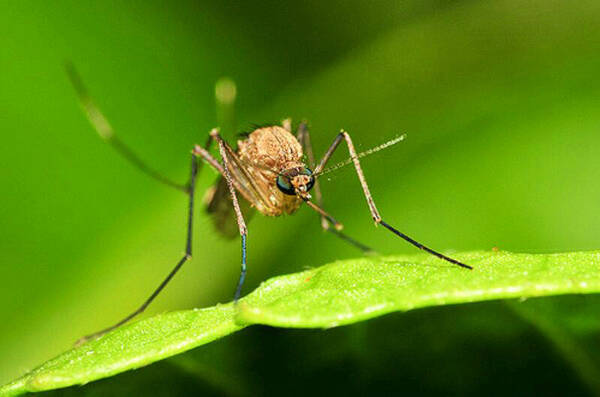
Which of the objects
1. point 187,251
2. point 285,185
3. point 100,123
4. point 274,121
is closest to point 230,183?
point 285,185

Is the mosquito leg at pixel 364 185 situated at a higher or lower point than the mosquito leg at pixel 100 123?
lower

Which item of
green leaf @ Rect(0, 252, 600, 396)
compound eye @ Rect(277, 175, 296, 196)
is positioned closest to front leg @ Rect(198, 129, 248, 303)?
compound eye @ Rect(277, 175, 296, 196)

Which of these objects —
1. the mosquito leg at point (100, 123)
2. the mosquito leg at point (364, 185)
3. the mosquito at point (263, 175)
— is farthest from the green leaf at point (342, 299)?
the mosquito leg at point (100, 123)

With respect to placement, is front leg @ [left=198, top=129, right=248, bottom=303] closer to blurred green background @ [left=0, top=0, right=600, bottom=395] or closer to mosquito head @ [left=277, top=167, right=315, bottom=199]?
mosquito head @ [left=277, top=167, right=315, bottom=199]

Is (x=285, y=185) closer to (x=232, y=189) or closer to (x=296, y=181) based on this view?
(x=296, y=181)

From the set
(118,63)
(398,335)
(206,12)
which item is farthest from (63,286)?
(398,335)

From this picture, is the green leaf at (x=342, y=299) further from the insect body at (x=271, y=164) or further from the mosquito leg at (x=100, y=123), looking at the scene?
the mosquito leg at (x=100, y=123)
